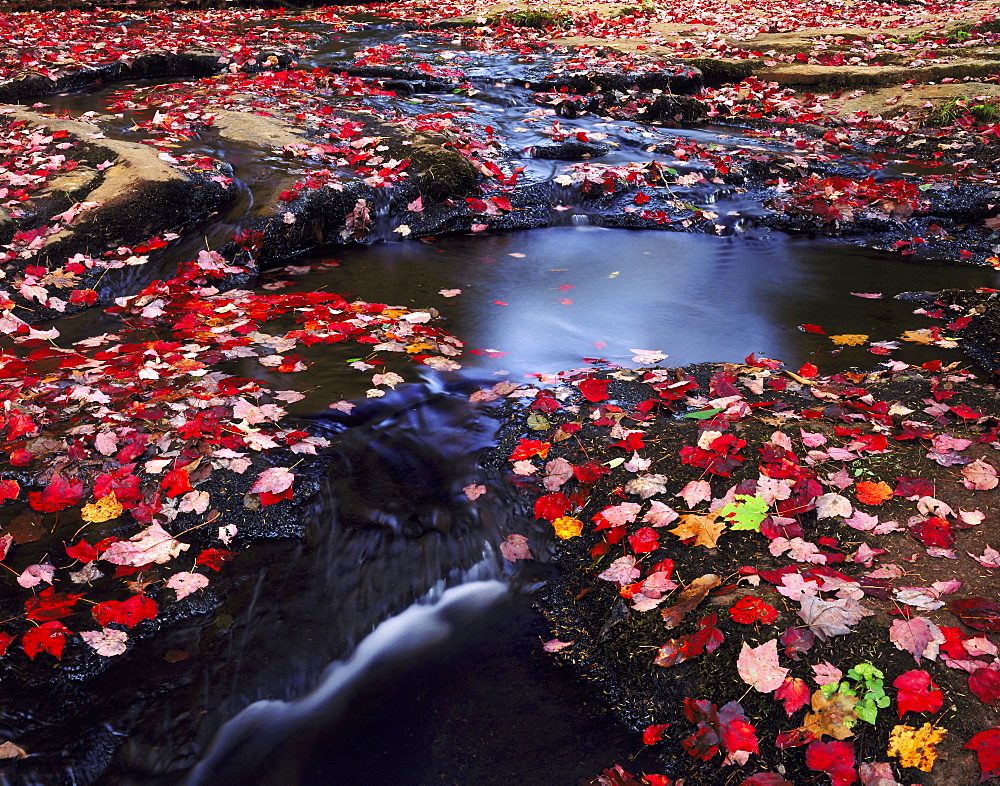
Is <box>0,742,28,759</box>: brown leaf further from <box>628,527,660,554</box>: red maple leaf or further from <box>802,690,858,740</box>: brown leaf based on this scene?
<box>802,690,858,740</box>: brown leaf

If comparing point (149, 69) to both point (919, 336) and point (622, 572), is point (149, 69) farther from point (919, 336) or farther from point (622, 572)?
point (622, 572)

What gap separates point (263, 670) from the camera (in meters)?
2.72

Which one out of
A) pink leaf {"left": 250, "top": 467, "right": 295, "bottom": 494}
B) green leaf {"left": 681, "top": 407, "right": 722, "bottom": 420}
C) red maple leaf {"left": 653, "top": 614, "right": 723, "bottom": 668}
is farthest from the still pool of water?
red maple leaf {"left": 653, "top": 614, "right": 723, "bottom": 668}

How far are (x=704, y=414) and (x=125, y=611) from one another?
9.78 ft

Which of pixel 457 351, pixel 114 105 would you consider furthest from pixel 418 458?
pixel 114 105

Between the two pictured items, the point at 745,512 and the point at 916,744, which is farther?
the point at 745,512

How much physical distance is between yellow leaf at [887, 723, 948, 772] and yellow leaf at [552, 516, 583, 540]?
1.47 metres

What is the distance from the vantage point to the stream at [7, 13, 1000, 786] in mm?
2504

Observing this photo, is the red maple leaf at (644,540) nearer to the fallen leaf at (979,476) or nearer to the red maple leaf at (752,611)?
the red maple leaf at (752,611)

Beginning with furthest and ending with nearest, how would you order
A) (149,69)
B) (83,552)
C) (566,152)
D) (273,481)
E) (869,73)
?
(149,69), (869,73), (566,152), (273,481), (83,552)

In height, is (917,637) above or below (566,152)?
below

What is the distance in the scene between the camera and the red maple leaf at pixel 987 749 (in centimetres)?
206

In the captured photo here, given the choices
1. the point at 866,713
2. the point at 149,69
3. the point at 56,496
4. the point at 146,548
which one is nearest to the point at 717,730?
the point at 866,713

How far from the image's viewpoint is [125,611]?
275 cm
